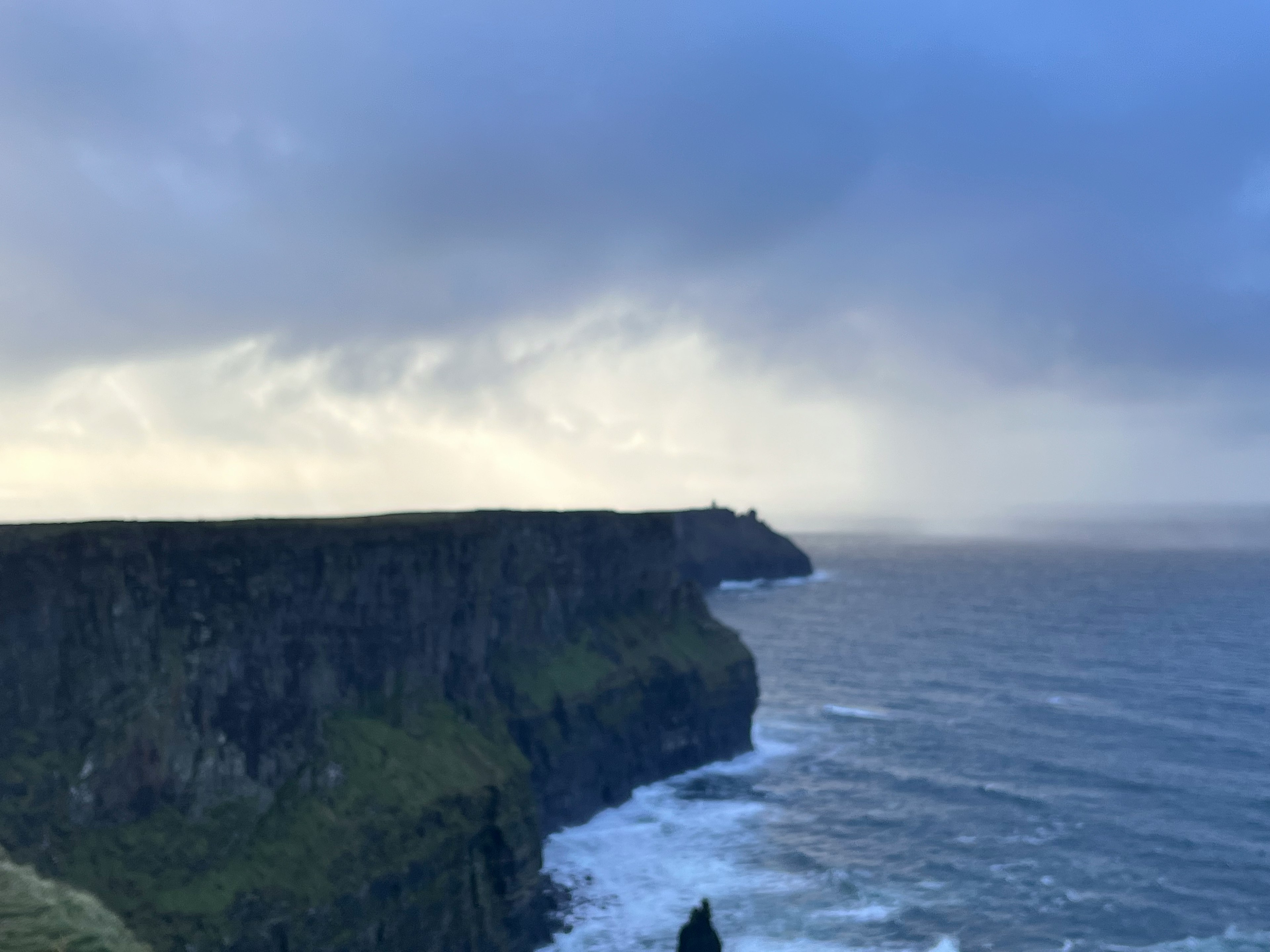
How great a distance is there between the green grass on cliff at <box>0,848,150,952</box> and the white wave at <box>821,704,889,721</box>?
296 feet

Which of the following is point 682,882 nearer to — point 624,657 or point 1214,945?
point 624,657

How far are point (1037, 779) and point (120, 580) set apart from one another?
6876 centimetres

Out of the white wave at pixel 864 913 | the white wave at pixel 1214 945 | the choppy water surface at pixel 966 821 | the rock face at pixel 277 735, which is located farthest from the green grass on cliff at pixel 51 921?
the white wave at pixel 1214 945

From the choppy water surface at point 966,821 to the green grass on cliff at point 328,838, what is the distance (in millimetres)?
9936

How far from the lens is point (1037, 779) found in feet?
250

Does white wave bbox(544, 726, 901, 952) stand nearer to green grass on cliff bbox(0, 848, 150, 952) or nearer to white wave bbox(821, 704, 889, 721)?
white wave bbox(821, 704, 889, 721)

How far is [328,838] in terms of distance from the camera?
152 feet

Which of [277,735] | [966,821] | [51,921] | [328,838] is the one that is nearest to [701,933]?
[328,838]

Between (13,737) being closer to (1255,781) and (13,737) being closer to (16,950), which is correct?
(16,950)

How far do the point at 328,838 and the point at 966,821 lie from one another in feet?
149

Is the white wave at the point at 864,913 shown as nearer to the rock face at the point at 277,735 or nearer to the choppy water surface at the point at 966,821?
the choppy water surface at the point at 966,821

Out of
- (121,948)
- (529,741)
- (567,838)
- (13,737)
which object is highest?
(121,948)

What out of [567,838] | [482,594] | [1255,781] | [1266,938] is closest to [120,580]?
[482,594]

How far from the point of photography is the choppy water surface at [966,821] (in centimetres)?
5278
